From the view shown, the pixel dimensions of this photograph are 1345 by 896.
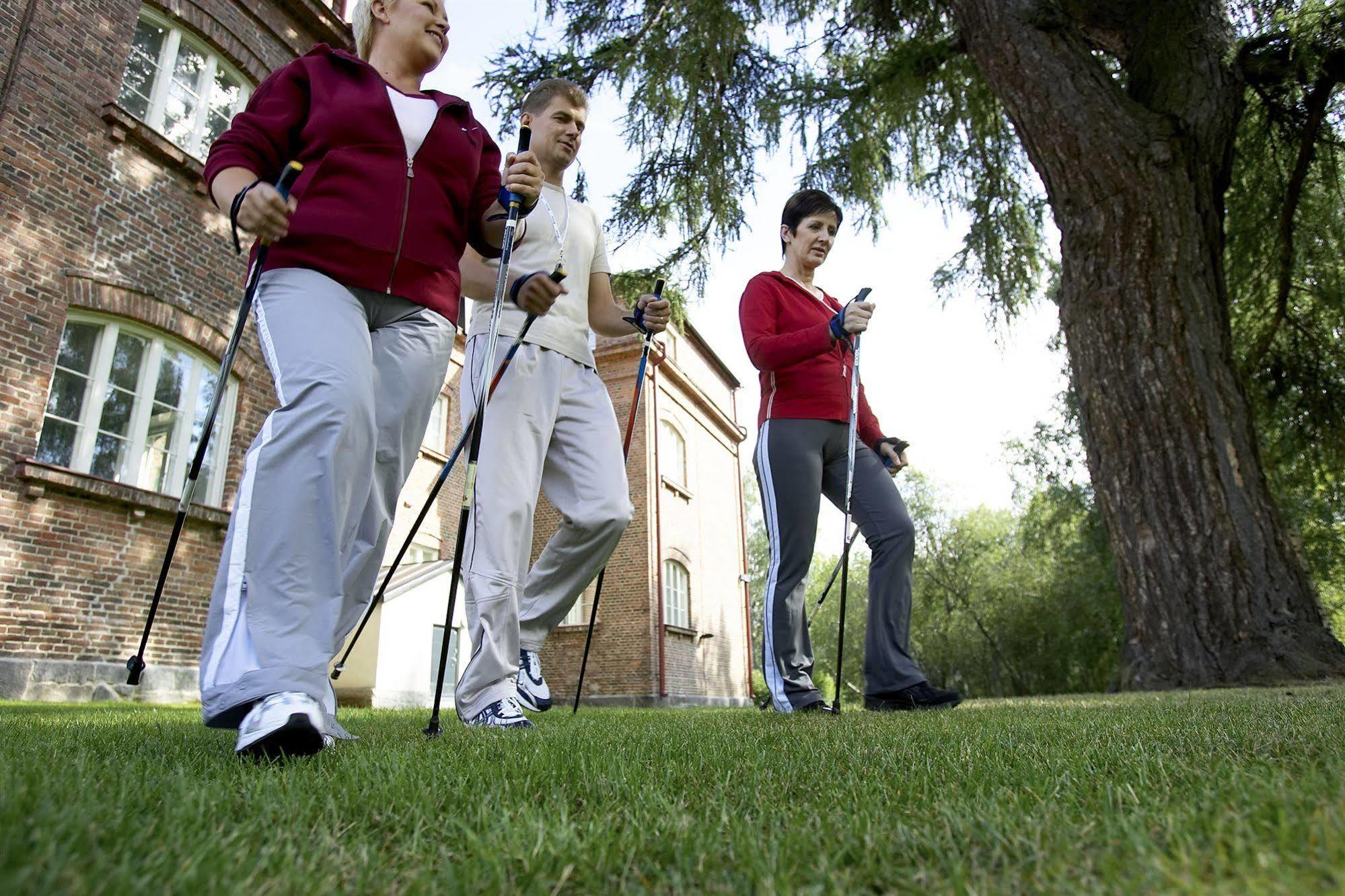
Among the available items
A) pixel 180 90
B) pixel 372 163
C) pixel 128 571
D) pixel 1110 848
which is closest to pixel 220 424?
pixel 128 571

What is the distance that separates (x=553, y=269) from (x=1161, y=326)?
17.1ft

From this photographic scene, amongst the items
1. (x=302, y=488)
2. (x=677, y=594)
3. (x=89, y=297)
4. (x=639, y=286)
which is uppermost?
(x=639, y=286)

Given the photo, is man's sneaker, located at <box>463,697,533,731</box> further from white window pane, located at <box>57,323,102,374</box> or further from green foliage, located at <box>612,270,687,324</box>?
white window pane, located at <box>57,323,102,374</box>

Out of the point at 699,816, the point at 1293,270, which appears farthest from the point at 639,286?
the point at 699,816

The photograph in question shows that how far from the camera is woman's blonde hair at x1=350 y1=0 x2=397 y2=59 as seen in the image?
9.37 feet

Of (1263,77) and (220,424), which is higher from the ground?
(1263,77)

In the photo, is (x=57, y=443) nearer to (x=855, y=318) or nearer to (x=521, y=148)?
(x=521, y=148)

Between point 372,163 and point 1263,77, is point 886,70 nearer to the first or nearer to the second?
point 1263,77

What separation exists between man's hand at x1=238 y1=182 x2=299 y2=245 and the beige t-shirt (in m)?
1.27

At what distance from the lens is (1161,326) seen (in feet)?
21.6

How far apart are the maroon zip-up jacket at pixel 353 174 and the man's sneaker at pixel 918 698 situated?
98.6 inches

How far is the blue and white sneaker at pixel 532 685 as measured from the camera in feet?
11.5

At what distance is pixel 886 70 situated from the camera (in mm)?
8938

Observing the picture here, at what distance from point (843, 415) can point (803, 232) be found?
3.37ft
